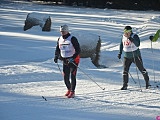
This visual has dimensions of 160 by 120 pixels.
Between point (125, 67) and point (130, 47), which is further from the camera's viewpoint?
point (125, 67)

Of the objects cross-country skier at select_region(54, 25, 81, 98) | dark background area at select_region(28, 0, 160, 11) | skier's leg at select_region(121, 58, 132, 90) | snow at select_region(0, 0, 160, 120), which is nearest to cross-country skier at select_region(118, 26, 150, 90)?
skier's leg at select_region(121, 58, 132, 90)

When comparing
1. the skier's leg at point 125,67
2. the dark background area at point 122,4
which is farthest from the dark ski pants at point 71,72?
the dark background area at point 122,4

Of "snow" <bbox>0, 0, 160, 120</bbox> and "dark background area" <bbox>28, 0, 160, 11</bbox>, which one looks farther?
"dark background area" <bbox>28, 0, 160, 11</bbox>

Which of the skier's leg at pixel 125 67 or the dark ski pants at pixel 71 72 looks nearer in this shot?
the dark ski pants at pixel 71 72

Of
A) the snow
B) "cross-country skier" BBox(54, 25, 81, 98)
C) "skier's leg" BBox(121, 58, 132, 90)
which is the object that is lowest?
the snow

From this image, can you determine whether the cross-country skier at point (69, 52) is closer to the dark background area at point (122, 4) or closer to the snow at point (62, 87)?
the snow at point (62, 87)

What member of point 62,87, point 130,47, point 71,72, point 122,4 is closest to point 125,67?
point 130,47

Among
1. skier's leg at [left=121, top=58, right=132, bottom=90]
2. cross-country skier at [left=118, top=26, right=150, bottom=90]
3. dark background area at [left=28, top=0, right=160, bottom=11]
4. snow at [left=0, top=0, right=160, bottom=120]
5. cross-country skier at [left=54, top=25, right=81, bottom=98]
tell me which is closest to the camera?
snow at [left=0, top=0, right=160, bottom=120]

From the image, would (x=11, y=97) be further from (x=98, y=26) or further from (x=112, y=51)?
(x=98, y=26)

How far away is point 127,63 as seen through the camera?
8.16 meters

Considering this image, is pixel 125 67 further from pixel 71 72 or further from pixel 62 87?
pixel 62 87

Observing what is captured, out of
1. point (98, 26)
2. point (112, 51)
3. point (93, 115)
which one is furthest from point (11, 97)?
point (98, 26)

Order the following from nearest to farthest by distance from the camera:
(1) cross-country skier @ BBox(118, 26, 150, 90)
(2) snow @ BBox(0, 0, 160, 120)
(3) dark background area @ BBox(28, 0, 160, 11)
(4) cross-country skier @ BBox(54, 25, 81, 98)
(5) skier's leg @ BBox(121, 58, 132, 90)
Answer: (2) snow @ BBox(0, 0, 160, 120), (4) cross-country skier @ BBox(54, 25, 81, 98), (1) cross-country skier @ BBox(118, 26, 150, 90), (5) skier's leg @ BBox(121, 58, 132, 90), (3) dark background area @ BBox(28, 0, 160, 11)

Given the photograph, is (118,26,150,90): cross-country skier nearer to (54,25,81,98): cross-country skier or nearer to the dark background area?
(54,25,81,98): cross-country skier
